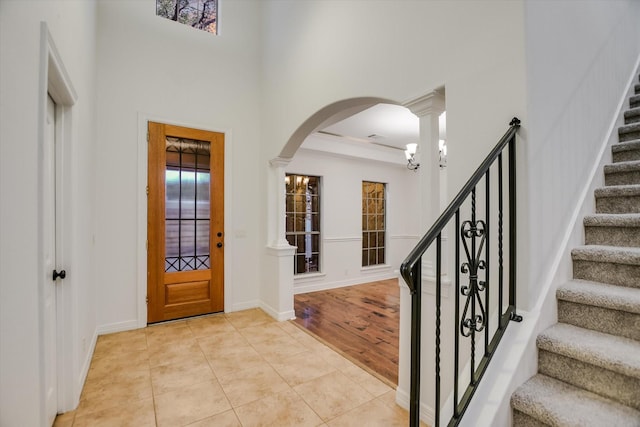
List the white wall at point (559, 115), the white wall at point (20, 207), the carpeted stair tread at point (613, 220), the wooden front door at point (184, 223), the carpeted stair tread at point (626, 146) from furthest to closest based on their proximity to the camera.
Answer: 1. the wooden front door at point (184, 223)
2. the carpeted stair tread at point (626, 146)
3. the carpeted stair tread at point (613, 220)
4. the white wall at point (559, 115)
5. the white wall at point (20, 207)

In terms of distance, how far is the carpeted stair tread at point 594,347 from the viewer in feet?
3.87

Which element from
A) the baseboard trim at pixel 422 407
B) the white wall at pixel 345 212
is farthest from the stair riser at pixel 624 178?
the white wall at pixel 345 212

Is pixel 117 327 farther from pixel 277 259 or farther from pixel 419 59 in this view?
pixel 419 59

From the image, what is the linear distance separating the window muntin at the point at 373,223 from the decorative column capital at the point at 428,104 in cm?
447

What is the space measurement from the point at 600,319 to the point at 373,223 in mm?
5270

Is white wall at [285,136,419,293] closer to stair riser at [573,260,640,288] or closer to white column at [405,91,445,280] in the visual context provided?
white column at [405,91,445,280]

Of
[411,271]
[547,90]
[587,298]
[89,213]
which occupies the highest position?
[547,90]

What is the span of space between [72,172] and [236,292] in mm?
2475

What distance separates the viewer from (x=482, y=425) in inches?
45.9

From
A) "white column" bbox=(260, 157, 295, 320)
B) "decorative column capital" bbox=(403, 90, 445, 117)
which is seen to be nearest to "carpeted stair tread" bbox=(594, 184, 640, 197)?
"decorative column capital" bbox=(403, 90, 445, 117)

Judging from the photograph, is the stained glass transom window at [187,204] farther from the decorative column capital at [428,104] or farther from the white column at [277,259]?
the decorative column capital at [428,104]

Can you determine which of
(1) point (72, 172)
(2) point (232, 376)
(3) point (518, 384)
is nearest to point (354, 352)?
(2) point (232, 376)

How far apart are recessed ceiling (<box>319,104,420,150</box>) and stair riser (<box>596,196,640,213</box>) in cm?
238

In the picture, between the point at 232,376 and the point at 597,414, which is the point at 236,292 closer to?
the point at 232,376
